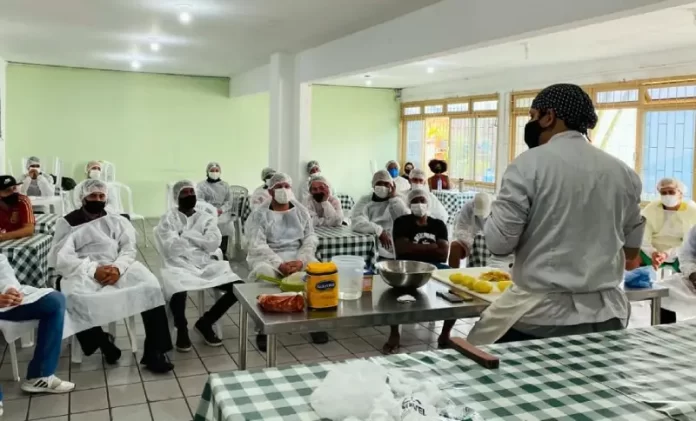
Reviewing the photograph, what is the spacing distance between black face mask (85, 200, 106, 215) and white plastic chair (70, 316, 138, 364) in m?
0.68

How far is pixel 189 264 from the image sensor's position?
13.3ft

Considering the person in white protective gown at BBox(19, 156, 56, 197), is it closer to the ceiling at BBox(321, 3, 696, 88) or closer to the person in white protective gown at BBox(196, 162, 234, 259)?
the person in white protective gown at BBox(196, 162, 234, 259)

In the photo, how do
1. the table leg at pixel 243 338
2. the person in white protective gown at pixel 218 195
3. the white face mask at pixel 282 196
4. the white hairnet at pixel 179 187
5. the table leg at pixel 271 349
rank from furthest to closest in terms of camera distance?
the person in white protective gown at pixel 218 195, the white hairnet at pixel 179 187, the white face mask at pixel 282 196, the table leg at pixel 243 338, the table leg at pixel 271 349

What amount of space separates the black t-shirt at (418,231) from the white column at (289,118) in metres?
3.22

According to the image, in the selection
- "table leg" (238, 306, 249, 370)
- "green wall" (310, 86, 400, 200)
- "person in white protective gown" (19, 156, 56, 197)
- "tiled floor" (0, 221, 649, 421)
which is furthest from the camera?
"green wall" (310, 86, 400, 200)

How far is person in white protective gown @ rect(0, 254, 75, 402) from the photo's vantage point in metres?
3.00

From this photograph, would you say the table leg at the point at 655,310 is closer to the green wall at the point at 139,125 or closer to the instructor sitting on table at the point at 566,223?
the instructor sitting on table at the point at 566,223

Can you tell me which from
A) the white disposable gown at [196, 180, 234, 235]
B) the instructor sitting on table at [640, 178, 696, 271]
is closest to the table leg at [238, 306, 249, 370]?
the instructor sitting on table at [640, 178, 696, 271]

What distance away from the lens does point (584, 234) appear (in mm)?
1723

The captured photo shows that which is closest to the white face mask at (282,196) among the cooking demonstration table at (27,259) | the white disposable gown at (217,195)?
the cooking demonstration table at (27,259)

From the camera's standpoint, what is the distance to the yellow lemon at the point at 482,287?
8.09 ft

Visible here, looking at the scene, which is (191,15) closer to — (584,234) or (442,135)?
(584,234)

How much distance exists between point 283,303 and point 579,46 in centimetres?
551

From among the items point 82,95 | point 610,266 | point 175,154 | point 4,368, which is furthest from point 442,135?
point 610,266
